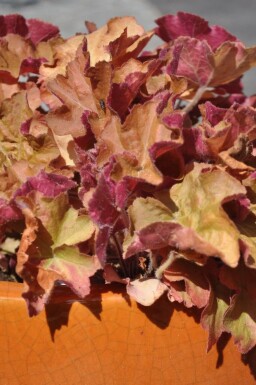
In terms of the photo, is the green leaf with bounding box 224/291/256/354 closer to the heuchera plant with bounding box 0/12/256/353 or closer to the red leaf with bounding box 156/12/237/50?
the heuchera plant with bounding box 0/12/256/353

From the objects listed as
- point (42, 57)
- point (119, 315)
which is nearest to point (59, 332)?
point (119, 315)

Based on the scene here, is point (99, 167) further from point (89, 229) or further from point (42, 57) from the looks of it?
point (42, 57)

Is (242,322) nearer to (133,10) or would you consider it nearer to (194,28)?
(194,28)

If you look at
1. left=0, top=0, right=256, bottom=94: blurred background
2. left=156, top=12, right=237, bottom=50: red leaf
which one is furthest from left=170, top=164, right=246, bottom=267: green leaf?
left=0, top=0, right=256, bottom=94: blurred background

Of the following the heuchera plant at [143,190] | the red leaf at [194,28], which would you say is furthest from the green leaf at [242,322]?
the red leaf at [194,28]

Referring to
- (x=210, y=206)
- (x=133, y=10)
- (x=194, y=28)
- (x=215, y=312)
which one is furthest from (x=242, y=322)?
(x=133, y=10)

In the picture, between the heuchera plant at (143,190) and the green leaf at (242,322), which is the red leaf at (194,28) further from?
the green leaf at (242,322)
